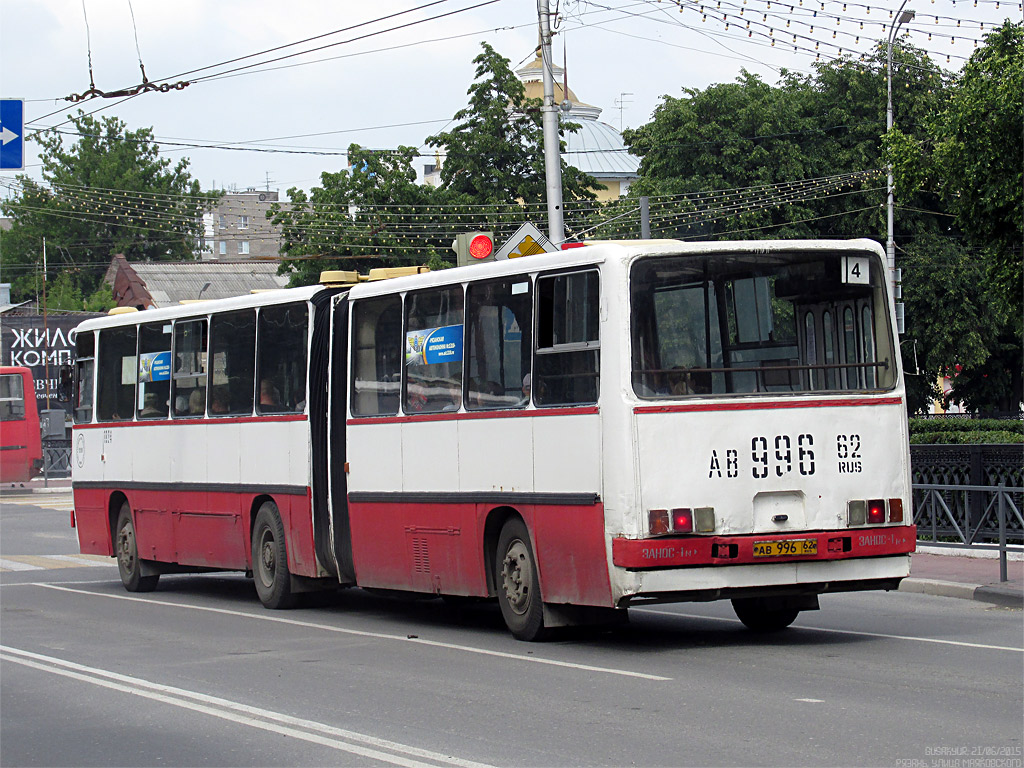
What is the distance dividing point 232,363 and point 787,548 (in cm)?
735

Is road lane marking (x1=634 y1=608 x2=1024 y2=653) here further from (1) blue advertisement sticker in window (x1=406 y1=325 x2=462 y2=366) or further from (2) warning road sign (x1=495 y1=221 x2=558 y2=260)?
(2) warning road sign (x1=495 y1=221 x2=558 y2=260)

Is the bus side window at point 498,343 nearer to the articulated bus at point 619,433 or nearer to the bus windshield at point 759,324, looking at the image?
the articulated bus at point 619,433

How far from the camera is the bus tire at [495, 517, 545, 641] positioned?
11.5 meters

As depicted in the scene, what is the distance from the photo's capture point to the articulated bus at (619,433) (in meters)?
10.6

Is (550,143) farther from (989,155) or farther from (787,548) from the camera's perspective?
(787,548)

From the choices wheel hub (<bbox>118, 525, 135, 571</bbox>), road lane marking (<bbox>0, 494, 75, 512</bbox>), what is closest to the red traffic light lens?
wheel hub (<bbox>118, 525, 135, 571</bbox>)

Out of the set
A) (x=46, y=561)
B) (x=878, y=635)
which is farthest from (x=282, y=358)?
(x=46, y=561)

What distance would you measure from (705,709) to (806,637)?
348 cm

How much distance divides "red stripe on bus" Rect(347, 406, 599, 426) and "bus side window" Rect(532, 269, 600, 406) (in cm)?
6

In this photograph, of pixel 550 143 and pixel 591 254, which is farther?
pixel 550 143

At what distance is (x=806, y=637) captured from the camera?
11.7 meters

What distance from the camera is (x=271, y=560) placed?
15.1m

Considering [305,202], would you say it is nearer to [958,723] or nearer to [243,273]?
[243,273]

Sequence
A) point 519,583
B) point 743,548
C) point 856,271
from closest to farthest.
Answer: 1. point 743,548
2. point 856,271
3. point 519,583
